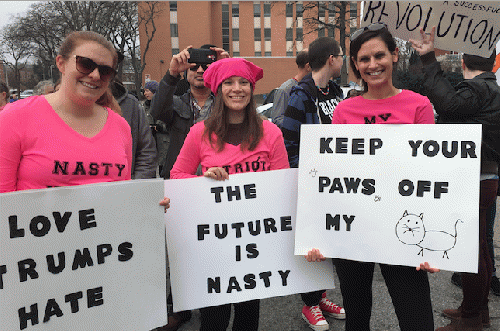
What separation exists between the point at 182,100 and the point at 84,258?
1653mm

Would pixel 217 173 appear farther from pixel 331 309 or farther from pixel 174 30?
pixel 174 30

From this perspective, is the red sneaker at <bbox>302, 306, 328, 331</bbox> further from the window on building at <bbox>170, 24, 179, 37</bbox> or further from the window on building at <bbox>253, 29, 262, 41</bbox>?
the window on building at <bbox>253, 29, 262, 41</bbox>

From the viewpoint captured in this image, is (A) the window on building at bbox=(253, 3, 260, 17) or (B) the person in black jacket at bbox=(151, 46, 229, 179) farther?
(A) the window on building at bbox=(253, 3, 260, 17)

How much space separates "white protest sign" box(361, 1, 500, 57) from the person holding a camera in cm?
110

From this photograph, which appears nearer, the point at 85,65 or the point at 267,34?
the point at 85,65

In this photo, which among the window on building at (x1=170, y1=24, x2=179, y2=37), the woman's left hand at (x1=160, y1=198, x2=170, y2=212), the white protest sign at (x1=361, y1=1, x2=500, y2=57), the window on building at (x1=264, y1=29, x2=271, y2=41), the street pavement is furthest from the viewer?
the window on building at (x1=264, y1=29, x2=271, y2=41)

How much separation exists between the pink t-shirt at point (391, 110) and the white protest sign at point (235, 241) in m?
0.46

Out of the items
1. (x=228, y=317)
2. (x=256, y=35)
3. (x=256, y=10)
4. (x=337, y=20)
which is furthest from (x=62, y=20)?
(x=256, y=10)

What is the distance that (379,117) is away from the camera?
1.97 m

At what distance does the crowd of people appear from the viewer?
1676 millimetres

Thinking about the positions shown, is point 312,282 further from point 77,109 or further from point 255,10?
point 255,10

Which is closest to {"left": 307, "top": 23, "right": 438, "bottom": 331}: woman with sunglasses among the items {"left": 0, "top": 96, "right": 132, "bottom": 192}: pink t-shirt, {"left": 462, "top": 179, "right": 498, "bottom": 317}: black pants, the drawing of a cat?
the drawing of a cat

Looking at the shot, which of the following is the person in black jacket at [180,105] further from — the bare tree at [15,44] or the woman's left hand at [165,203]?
the bare tree at [15,44]

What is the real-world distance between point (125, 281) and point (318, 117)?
1.84 metres
